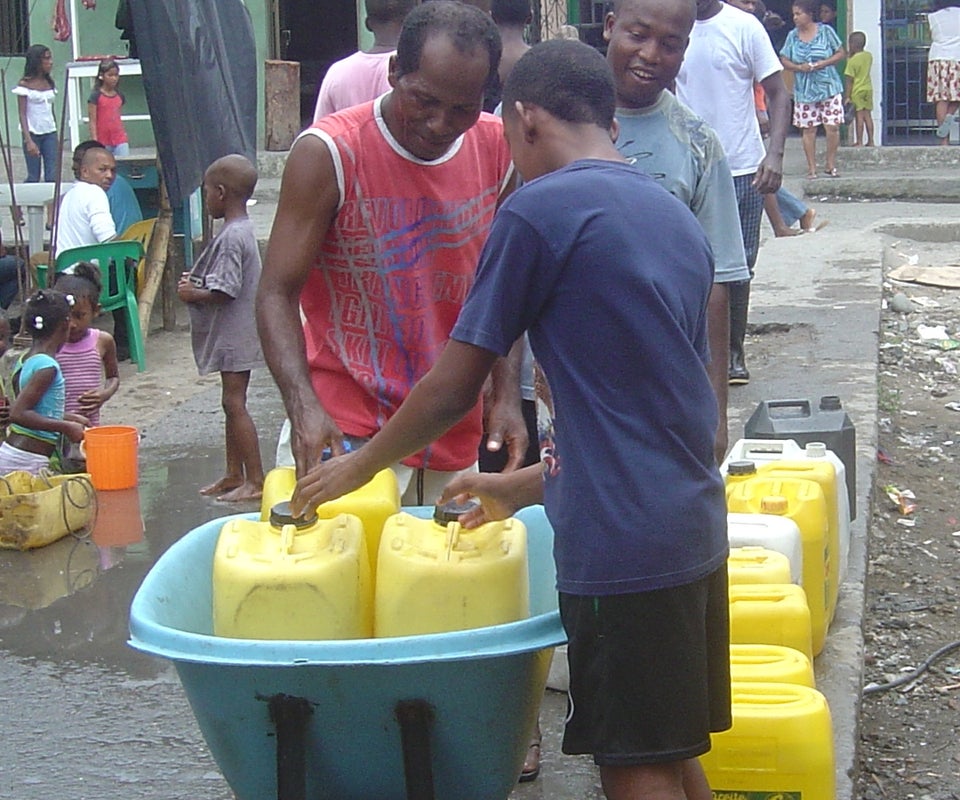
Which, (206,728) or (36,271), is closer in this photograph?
(206,728)

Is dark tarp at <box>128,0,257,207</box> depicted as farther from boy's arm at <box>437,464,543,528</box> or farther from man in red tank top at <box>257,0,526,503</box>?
boy's arm at <box>437,464,543,528</box>

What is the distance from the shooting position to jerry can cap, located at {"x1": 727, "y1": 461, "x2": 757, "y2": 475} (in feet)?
14.2

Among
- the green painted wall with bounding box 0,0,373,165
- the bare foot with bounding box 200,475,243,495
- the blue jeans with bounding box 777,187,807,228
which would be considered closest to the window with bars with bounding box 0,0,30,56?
the green painted wall with bounding box 0,0,373,165

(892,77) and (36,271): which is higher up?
(892,77)

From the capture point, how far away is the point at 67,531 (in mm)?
5590

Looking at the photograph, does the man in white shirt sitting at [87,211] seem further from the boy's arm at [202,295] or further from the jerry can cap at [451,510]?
the jerry can cap at [451,510]

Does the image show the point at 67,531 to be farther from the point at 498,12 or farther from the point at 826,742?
the point at 826,742

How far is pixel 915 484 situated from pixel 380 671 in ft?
16.1

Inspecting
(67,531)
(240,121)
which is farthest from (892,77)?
(67,531)

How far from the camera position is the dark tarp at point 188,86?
340 inches

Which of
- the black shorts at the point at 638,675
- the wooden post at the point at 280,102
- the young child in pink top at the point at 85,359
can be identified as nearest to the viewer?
the black shorts at the point at 638,675

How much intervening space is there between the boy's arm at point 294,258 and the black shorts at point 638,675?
0.83 meters

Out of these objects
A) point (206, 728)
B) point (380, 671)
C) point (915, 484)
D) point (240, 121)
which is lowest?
point (915, 484)

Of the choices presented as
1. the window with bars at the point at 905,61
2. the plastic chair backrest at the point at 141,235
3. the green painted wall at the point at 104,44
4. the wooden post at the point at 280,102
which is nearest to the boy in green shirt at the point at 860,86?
the window with bars at the point at 905,61
